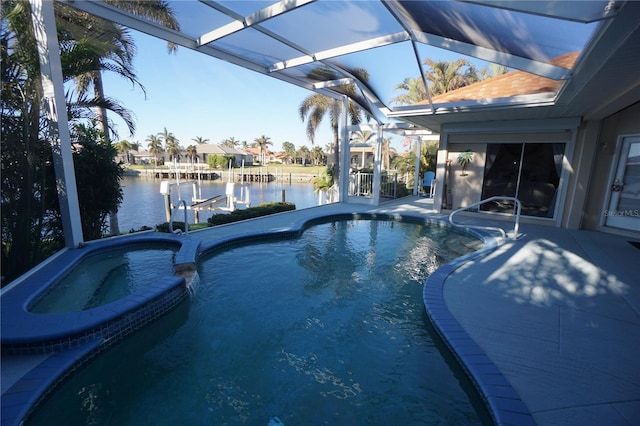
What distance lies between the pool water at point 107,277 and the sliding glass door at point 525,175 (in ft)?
32.4

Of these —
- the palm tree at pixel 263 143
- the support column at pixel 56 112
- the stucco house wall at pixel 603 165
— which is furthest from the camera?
the palm tree at pixel 263 143

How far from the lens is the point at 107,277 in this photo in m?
4.82

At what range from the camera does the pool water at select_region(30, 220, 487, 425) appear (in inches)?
94.7

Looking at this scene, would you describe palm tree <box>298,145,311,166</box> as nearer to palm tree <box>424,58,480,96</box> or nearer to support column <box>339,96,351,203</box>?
palm tree <box>424,58,480,96</box>

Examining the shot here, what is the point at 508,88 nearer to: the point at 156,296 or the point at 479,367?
the point at 479,367

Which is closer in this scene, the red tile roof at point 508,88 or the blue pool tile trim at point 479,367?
the blue pool tile trim at point 479,367

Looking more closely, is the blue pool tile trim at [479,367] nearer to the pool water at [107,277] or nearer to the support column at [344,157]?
the pool water at [107,277]

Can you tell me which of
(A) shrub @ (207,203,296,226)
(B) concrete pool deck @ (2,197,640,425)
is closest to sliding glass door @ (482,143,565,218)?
(B) concrete pool deck @ (2,197,640,425)

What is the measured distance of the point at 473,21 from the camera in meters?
4.68

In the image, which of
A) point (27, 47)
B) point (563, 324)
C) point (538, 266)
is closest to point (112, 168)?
point (27, 47)

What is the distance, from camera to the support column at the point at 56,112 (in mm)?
4570

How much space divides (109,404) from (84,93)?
6544 mm

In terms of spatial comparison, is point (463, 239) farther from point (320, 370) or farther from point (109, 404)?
point (109, 404)

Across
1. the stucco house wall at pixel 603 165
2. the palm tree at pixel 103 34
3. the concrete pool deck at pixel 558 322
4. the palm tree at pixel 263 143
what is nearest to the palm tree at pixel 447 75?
the stucco house wall at pixel 603 165
